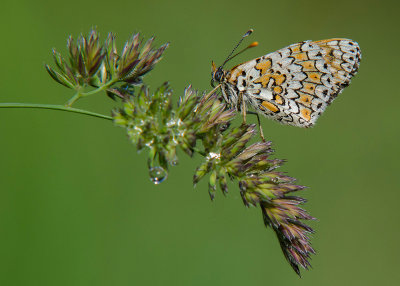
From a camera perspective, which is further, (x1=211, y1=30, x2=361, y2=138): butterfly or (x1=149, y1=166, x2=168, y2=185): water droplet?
→ (x1=211, y1=30, x2=361, y2=138): butterfly

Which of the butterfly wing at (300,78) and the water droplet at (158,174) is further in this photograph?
the butterfly wing at (300,78)

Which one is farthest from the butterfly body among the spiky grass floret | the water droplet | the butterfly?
the water droplet

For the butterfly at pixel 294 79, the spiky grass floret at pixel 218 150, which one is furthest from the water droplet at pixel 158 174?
the butterfly at pixel 294 79

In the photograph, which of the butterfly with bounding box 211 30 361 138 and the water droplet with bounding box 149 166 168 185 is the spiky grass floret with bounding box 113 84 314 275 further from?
the butterfly with bounding box 211 30 361 138

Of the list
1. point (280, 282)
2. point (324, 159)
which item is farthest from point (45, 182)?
point (324, 159)

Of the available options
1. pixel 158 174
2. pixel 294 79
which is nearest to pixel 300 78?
pixel 294 79

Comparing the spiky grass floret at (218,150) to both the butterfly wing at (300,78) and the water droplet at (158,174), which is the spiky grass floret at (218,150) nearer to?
the water droplet at (158,174)

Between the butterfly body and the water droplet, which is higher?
the butterfly body
